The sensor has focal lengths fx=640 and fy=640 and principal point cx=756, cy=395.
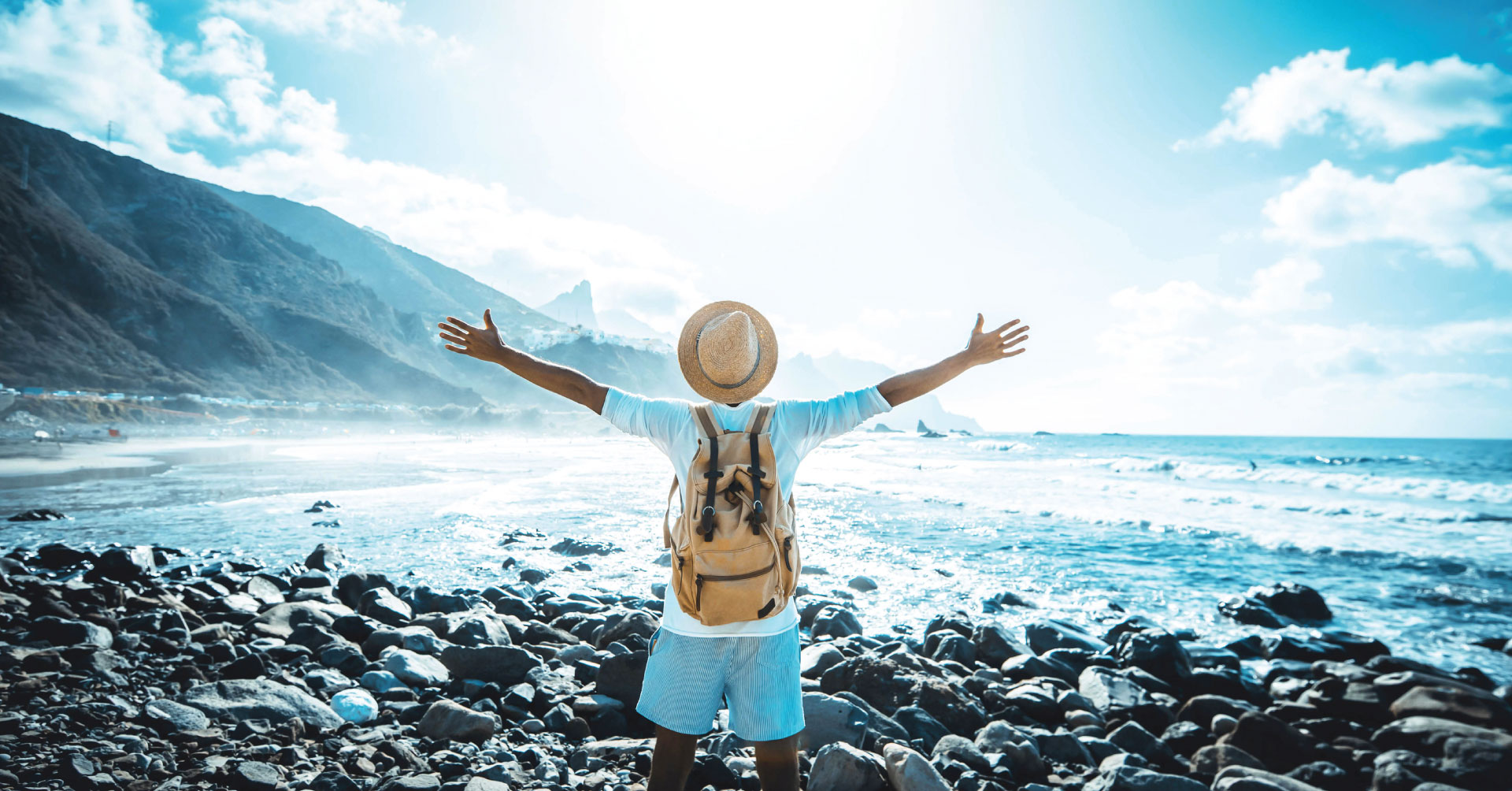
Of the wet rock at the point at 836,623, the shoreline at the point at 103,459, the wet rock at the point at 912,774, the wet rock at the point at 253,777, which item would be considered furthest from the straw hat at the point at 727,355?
the shoreline at the point at 103,459

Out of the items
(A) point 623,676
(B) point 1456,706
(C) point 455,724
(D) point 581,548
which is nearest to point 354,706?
(C) point 455,724

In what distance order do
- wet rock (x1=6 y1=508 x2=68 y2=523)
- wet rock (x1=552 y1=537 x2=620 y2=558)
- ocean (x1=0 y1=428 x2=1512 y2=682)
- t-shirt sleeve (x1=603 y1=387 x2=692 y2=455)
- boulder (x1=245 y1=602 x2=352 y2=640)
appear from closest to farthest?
t-shirt sleeve (x1=603 y1=387 x2=692 y2=455), boulder (x1=245 y1=602 x2=352 y2=640), ocean (x1=0 y1=428 x2=1512 y2=682), wet rock (x1=552 y1=537 x2=620 y2=558), wet rock (x1=6 y1=508 x2=68 y2=523)

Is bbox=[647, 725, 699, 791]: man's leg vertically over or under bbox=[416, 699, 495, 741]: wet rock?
over

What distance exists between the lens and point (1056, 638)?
24.7ft

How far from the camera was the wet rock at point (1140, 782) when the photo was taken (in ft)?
Answer: 12.9

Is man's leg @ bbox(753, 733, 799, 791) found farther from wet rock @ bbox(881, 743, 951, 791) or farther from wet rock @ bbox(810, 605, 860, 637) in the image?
wet rock @ bbox(810, 605, 860, 637)

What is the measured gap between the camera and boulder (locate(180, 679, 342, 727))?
13.0ft

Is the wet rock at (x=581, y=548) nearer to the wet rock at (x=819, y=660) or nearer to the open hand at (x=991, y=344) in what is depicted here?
the wet rock at (x=819, y=660)

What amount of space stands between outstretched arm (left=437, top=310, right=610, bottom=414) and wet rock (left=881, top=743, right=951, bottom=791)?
2.70m

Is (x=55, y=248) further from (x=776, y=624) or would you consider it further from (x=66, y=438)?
(x=776, y=624)

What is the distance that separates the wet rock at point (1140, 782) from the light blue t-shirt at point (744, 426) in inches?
119

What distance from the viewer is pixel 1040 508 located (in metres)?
19.8

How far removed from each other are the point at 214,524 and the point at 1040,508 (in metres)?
20.9

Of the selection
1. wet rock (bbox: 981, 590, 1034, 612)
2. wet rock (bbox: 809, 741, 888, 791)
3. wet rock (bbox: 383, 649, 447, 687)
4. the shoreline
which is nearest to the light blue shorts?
wet rock (bbox: 809, 741, 888, 791)
